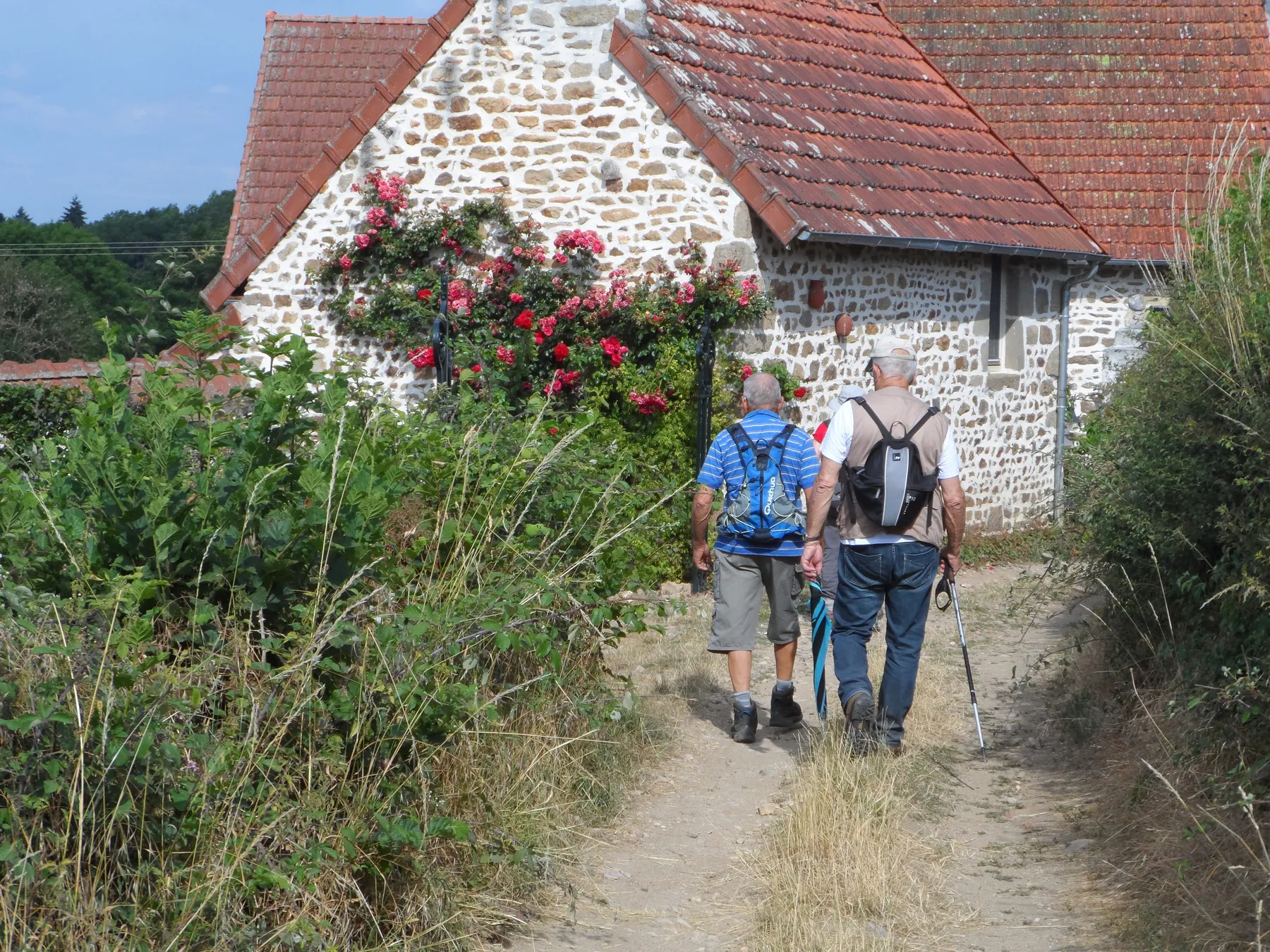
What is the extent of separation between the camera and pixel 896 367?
6203 mm

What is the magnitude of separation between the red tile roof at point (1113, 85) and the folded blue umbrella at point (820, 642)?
31.8 ft

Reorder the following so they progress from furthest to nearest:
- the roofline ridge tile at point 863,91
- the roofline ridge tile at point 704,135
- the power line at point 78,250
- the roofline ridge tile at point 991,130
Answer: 1. the power line at point 78,250
2. the roofline ridge tile at point 991,130
3. the roofline ridge tile at point 863,91
4. the roofline ridge tile at point 704,135

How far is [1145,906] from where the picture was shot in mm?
4566

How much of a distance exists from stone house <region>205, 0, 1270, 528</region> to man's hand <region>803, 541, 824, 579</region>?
4778 mm

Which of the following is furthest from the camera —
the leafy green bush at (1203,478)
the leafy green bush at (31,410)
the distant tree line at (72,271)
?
the distant tree line at (72,271)

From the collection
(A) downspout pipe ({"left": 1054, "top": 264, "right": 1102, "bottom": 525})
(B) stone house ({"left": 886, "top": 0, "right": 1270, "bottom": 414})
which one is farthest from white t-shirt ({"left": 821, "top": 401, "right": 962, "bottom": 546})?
(A) downspout pipe ({"left": 1054, "top": 264, "right": 1102, "bottom": 525})

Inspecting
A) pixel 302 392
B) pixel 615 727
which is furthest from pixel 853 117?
pixel 302 392

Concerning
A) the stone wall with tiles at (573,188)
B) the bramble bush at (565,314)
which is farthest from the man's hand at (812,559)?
the stone wall with tiles at (573,188)

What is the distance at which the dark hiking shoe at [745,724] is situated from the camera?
6797mm

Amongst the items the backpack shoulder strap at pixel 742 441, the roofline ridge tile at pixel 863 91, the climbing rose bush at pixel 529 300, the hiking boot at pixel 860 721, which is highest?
the roofline ridge tile at pixel 863 91

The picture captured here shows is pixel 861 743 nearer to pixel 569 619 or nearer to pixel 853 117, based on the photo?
pixel 569 619

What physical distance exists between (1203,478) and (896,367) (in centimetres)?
153

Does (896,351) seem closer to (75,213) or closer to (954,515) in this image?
(954,515)

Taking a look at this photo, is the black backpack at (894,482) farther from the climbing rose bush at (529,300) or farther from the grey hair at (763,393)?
the climbing rose bush at (529,300)
